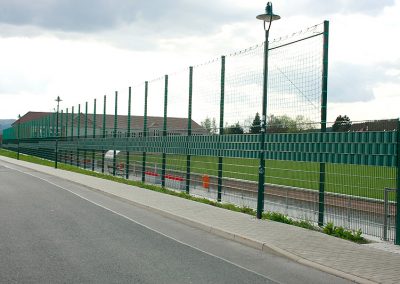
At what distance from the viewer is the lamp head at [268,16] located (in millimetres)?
13336

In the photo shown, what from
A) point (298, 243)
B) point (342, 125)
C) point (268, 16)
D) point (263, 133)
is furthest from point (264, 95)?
point (298, 243)

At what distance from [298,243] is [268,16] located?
5913mm

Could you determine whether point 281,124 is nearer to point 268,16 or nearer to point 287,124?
point 287,124

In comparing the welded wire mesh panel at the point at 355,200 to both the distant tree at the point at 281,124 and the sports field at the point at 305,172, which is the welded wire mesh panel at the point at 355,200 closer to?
the sports field at the point at 305,172

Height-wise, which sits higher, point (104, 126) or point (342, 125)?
point (104, 126)

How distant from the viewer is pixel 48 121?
58719 millimetres

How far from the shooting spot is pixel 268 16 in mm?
13344

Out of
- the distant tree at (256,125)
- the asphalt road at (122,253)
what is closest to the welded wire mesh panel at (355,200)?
the asphalt road at (122,253)

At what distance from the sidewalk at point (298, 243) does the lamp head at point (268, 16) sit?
498 centimetres

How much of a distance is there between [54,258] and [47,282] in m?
1.57

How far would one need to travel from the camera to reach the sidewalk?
8078mm

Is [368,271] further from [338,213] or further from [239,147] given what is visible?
[239,147]

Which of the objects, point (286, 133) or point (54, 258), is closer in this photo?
point (54, 258)

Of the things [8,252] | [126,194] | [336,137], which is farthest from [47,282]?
[126,194]
